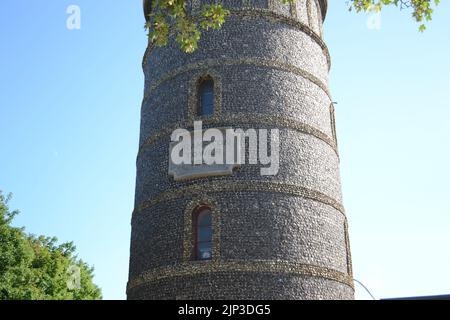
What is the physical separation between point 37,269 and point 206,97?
13.7 meters

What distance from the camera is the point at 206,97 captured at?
14383mm

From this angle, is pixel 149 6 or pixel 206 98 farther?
pixel 149 6

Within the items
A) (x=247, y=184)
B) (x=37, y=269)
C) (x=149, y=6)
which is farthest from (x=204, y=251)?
(x=37, y=269)

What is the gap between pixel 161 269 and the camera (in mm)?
12656

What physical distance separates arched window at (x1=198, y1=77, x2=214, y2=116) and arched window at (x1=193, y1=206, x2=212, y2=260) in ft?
8.79

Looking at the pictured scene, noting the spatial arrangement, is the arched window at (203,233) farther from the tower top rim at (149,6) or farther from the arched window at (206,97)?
the tower top rim at (149,6)

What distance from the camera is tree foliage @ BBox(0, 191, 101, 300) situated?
62.5 feet

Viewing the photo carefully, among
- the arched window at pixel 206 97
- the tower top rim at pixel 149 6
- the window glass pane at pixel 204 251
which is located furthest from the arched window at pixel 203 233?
the tower top rim at pixel 149 6

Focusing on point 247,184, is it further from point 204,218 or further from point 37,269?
point 37,269

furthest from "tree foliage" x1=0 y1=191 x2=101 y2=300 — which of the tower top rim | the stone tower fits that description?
the tower top rim

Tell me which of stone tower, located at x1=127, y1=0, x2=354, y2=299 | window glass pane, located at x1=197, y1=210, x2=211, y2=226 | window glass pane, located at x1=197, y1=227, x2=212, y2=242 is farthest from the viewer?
window glass pane, located at x1=197, y1=210, x2=211, y2=226

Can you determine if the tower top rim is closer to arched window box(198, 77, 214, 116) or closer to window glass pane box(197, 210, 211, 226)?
arched window box(198, 77, 214, 116)

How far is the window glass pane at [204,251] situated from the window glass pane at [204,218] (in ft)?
1.57

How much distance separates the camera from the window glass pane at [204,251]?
12484 mm
